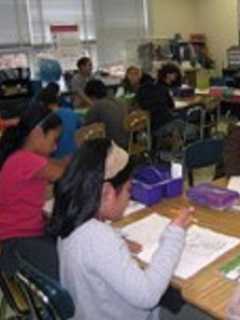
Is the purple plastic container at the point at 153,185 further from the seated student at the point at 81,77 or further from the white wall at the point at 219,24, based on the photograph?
the white wall at the point at 219,24

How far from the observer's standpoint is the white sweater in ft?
4.20

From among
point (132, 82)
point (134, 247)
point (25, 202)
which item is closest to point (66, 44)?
point (132, 82)

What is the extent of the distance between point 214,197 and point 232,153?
0.59m

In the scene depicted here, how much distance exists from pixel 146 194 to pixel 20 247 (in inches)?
23.9

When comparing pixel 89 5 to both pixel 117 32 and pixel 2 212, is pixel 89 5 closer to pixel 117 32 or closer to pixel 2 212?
pixel 117 32

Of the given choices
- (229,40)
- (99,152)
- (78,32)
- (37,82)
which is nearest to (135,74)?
(37,82)

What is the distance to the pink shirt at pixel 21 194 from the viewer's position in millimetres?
2145

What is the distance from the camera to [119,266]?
1.28m

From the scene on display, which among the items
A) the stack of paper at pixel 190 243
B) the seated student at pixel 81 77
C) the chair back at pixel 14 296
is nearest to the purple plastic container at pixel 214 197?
the stack of paper at pixel 190 243

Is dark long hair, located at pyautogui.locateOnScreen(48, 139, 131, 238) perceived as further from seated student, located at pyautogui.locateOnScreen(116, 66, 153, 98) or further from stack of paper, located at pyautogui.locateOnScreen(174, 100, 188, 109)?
seated student, located at pyautogui.locateOnScreen(116, 66, 153, 98)

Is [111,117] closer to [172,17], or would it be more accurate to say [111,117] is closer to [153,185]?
[153,185]

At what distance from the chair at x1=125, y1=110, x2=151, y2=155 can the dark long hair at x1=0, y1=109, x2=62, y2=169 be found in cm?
218

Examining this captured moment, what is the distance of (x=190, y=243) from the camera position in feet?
5.62

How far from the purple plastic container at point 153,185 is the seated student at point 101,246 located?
0.66 m
